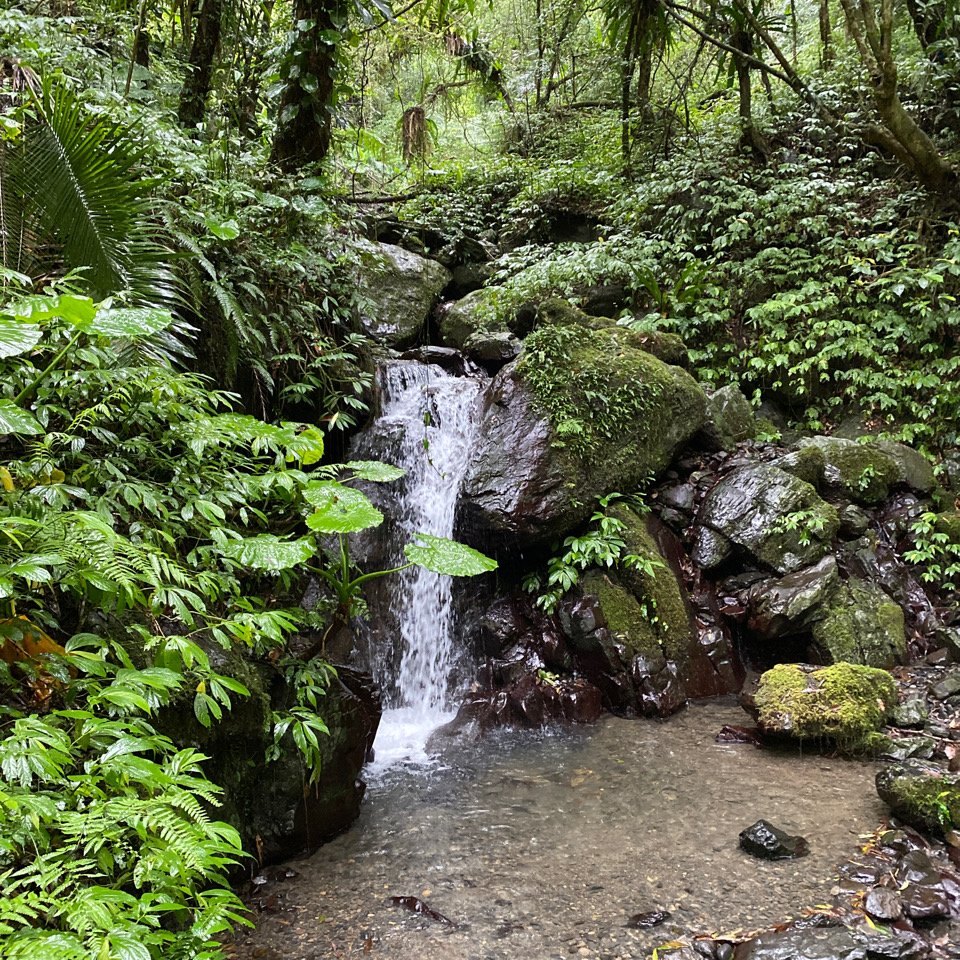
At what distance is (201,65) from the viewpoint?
7.01 metres

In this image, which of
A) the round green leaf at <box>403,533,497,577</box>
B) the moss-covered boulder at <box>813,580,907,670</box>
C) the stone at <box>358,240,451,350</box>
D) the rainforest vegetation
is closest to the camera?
the rainforest vegetation

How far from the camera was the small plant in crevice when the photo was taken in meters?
5.82

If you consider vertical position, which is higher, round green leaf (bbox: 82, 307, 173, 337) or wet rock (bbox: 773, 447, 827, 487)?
round green leaf (bbox: 82, 307, 173, 337)

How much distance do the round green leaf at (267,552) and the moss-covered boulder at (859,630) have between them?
4.66 m

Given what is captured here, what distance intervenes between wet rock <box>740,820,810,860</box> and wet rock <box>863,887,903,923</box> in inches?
17.2

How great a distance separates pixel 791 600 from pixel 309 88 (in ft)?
21.2

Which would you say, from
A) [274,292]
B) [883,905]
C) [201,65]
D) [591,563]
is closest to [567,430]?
[591,563]

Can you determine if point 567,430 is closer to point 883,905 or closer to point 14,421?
point 883,905

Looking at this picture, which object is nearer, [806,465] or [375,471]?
[375,471]

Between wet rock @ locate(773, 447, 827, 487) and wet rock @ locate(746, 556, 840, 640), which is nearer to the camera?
wet rock @ locate(746, 556, 840, 640)

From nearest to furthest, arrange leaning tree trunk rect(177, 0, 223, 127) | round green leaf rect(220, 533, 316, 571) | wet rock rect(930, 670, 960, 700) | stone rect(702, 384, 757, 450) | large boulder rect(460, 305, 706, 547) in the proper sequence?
round green leaf rect(220, 533, 316, 571) → wet rock rect(930, 670, 960, 700) → large boulder rect(460, 305, 706, 547) → leaning tree trunk rect(177, 0, 223, 127) → stone rect(702, 384, 757, 450)

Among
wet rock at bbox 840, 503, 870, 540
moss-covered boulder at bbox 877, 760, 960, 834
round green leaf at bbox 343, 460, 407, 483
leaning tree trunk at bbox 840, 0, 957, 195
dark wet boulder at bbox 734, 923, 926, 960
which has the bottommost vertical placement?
dark wet boulder at bbox 734, 923, 926, 960

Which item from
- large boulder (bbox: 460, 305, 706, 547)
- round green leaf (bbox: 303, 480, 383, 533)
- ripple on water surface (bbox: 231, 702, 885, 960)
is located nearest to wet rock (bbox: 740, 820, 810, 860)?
ripple on water surface (bbox: 231, 702, 885, 960)

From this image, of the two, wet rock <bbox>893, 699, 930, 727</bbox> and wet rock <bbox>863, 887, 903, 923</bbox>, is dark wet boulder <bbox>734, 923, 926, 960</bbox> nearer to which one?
wet rock <bbox>863, 887, 903, 923</bbox>
